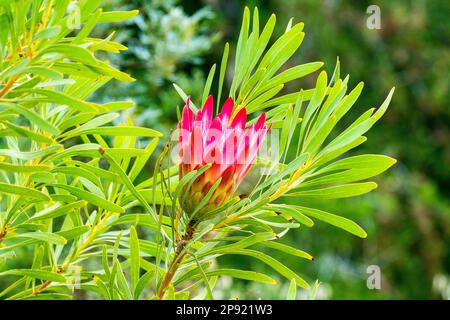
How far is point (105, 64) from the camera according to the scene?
1.14 ft

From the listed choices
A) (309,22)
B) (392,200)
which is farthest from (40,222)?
(309,22)

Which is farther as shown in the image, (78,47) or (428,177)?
(428,177)

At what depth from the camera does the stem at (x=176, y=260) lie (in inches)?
14.9

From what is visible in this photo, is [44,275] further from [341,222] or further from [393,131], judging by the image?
[393,131]

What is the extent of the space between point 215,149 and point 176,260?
0.06m

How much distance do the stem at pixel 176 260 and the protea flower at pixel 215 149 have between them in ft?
0.05

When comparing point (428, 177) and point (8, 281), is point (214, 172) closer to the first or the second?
point (8, 281)

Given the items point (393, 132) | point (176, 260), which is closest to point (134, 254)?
point (176, 260)

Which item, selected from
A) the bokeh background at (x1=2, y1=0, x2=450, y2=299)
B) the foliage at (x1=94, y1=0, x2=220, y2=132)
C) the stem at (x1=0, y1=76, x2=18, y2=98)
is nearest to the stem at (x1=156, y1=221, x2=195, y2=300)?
the stem at (x1=0, y1=76, x2=18, y2=98)

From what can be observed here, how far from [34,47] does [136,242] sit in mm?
98

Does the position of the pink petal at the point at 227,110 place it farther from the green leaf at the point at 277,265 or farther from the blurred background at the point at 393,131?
the blurred background at the point at 393,131

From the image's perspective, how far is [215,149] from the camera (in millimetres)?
371

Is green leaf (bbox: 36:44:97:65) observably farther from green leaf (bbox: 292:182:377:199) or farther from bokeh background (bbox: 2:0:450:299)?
bokeh background (bbox: 2:0:450:299)

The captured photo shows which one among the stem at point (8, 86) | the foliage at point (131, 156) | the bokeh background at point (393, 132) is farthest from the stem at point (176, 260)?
the bokeh background at point (393, 132)
